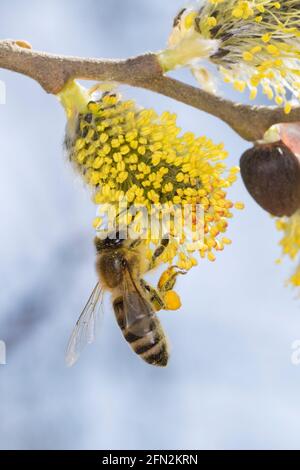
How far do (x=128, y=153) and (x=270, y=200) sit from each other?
0.26 metres

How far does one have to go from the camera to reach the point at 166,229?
52.8 inches

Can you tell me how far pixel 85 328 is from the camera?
4.80 feet

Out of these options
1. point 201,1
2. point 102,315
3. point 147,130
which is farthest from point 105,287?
point 201,1

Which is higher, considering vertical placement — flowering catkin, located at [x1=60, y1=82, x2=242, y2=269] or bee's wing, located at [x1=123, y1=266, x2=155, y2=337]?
flowering catkin, located at [x1=60, y1=82, x2=242, y2=269]

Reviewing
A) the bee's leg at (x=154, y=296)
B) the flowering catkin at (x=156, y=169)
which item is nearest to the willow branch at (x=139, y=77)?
the flowering catkin at (x=156, y=169)

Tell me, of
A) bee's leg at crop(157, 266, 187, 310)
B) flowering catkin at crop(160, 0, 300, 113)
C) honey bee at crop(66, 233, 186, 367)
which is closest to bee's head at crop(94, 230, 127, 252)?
honey bee at crop(66, 233, 186, 367)

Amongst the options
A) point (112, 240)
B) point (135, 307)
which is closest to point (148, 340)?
point (135, 307)

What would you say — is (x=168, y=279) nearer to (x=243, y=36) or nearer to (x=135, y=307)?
(x=135, y=307)

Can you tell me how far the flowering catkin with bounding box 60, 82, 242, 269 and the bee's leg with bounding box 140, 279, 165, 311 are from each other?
12 centimetres

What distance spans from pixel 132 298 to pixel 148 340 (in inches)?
3.5

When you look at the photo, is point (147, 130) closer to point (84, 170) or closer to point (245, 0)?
point (84, 170)

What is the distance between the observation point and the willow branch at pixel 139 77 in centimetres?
128

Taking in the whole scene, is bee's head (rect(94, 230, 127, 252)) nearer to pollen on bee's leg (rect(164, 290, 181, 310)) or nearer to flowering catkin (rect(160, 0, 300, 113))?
pollen on bee's leg (rect(164, 290, 181, 310))

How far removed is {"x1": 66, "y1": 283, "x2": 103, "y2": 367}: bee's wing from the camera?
144cm
